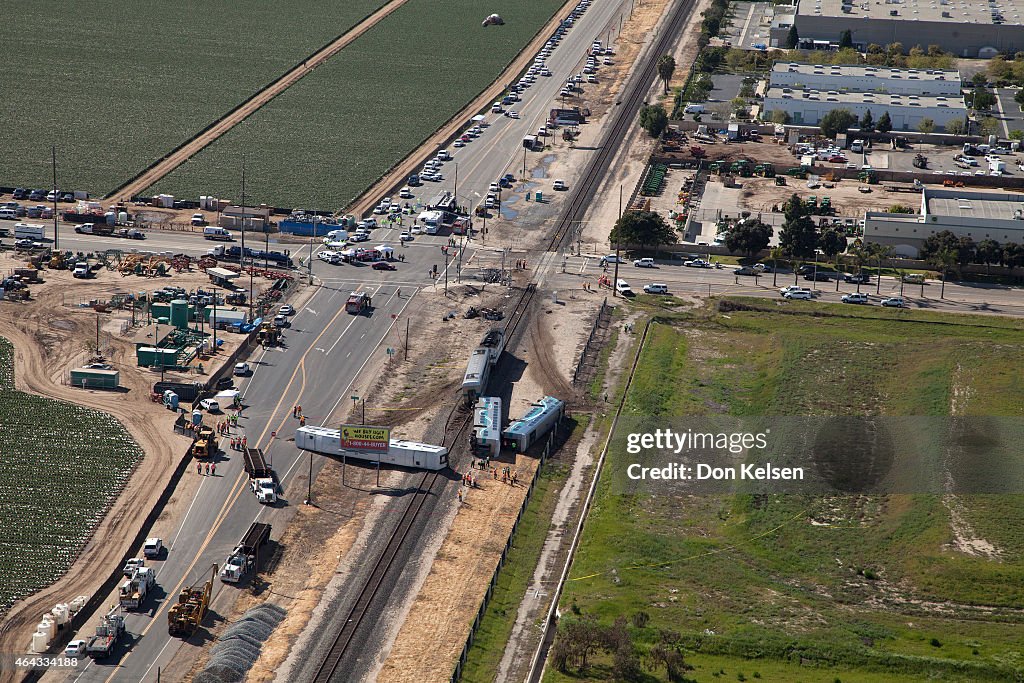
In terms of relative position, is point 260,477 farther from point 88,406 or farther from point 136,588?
point 88,406

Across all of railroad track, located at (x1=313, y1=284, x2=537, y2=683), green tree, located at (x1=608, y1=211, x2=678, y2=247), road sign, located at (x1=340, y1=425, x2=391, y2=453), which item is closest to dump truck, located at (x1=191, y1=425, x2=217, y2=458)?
road sign, located at (x1=340, y1=425, x2=391, y2=453)

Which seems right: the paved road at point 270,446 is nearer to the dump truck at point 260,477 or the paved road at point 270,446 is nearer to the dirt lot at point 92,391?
the dump truck at point 260,477

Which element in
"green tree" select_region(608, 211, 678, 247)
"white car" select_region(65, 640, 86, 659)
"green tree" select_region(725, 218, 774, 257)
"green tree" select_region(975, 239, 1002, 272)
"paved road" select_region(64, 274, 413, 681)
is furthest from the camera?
"green tree" select_region(608, 211, 678, 247)

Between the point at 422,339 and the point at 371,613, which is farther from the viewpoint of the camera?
the point at 422,339

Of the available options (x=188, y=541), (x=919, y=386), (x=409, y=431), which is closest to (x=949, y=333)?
(x=919, y=386)

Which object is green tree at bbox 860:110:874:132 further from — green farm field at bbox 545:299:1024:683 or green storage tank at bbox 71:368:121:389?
green storage tank at bbox 71:368:121:389

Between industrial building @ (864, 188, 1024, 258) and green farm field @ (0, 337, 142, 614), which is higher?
industrial building @ (864, 188, 1024, 258)

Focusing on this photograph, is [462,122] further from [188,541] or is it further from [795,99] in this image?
[188,541]
